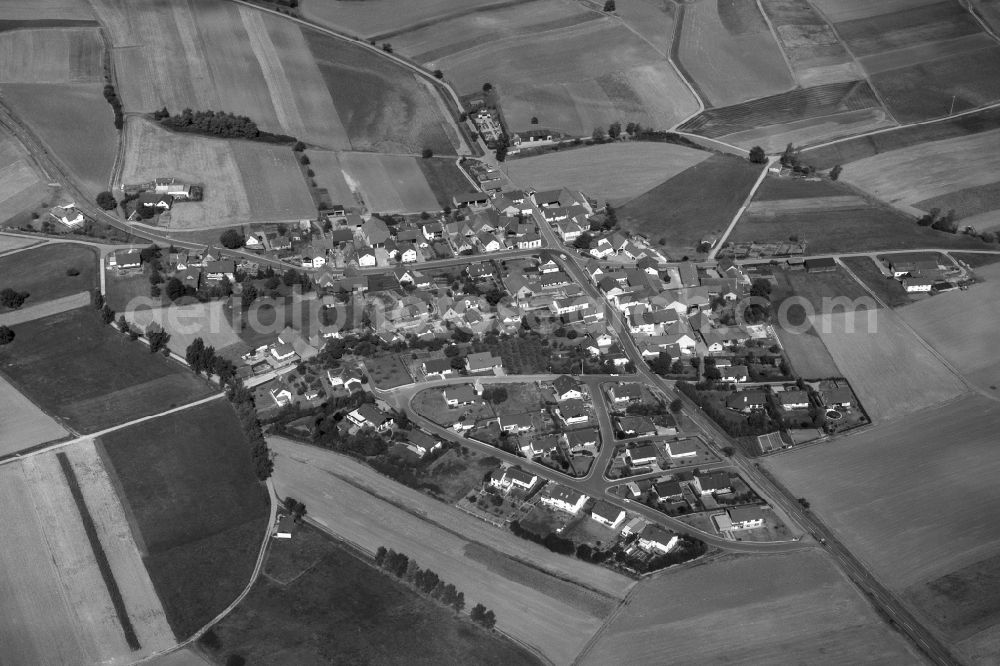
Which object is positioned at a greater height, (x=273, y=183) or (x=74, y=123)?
(x=74, y=123)

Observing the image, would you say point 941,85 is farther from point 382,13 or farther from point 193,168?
point 193,168

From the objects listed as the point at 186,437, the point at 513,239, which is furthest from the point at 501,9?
the point at 186,437

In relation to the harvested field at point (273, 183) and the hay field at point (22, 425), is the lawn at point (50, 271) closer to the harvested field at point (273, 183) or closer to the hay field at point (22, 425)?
the hay field at point (22, 425)

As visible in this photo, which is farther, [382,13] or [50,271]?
[382,13]

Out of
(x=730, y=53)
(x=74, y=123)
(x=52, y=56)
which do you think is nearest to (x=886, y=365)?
(x=730, y=53)

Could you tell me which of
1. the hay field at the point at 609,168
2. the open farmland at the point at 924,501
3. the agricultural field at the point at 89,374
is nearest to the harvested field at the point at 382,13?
the hay field at the point at 609,168

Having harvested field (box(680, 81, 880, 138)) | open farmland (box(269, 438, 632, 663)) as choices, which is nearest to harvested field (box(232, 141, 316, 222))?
open farmland (box(269, 438, 632, 663))

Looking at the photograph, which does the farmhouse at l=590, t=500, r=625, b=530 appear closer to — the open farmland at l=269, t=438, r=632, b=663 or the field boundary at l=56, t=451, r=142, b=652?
the open farmland at l=269, t=438, r=632, b=663

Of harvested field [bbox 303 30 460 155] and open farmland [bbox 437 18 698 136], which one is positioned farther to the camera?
open farmland [bbox 437 18 698 136]
